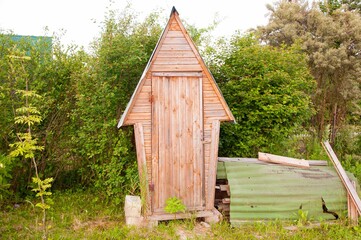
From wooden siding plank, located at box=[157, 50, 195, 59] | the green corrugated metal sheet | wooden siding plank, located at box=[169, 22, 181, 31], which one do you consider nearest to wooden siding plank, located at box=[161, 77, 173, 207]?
wooden siding plank, located at box=[157, 50, 195, 59]

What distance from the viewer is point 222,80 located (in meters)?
8.09

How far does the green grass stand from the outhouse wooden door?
18.3 inches

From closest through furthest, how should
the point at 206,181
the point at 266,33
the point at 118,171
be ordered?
the point at 206,181
the point at 118,171
the point at 266,33

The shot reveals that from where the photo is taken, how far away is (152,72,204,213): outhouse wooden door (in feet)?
19.6

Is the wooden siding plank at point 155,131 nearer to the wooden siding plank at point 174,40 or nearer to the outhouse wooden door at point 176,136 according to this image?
the outhouse wooden door at point 176,136

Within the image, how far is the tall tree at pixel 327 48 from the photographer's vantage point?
14531 mm

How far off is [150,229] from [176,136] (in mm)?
1640

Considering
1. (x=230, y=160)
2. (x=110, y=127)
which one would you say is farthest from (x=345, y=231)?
(x=110, y=127)

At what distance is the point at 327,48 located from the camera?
1633 centimetres

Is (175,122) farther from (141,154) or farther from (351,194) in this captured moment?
(351,194)

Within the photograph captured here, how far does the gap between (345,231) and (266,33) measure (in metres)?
14.1

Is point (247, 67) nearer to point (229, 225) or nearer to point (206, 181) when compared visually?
point (206, 181)

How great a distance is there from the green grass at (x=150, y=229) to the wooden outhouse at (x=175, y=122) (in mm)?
349

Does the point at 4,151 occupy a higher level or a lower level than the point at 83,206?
higher
